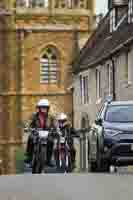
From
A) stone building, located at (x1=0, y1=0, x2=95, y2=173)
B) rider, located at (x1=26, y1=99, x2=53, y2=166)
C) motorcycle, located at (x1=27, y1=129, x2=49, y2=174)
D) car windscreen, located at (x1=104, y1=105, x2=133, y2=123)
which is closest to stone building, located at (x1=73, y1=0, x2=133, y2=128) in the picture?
stone building, located at (x1=0, y1=0, x2=95, y2=173)

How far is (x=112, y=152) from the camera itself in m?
15.7

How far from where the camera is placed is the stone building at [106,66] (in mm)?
32312

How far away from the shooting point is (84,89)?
1773 inches

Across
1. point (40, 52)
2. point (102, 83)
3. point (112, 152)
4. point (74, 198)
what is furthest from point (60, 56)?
point (74, 198)

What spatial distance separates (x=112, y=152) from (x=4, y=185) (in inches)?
143

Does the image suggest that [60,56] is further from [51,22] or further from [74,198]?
[74,198]

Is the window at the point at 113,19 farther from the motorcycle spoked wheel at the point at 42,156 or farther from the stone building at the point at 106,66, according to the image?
the motorcycle spoked wheel at the point at 42,156

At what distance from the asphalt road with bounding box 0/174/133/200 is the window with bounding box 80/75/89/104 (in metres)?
29.9

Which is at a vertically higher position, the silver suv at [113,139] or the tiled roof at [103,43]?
the tiled roof at [103,43]

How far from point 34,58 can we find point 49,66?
1.27 m

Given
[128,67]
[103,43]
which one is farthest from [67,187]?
[103,43]

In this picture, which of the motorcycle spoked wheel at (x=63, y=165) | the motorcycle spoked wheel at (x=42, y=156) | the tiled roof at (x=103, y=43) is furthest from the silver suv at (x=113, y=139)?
the tiled roof at (x=103, y=43)

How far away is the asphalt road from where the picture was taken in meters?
10.7

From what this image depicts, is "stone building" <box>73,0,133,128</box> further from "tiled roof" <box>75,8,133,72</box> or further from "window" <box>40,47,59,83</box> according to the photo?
"window" <box>40,47,59,83</box>
